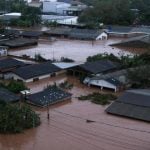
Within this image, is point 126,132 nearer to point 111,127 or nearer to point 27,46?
A: point 111,127

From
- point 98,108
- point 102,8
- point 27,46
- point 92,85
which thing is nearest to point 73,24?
point 102,8

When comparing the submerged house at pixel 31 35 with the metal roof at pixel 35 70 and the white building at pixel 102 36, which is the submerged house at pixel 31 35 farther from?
the metal roof at pixel 35 70

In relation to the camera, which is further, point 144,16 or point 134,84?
point 144,16

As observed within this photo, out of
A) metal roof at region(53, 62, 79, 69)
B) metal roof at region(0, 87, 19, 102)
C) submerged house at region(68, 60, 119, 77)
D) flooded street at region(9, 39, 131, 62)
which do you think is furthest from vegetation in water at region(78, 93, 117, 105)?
flooded street at region(9, 39, 131, 62)

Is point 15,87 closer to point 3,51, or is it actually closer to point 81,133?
point 81,133

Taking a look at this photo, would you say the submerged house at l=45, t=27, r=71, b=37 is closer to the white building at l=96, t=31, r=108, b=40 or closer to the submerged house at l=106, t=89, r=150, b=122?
the white building at l=96, t=31, r=108, b=40

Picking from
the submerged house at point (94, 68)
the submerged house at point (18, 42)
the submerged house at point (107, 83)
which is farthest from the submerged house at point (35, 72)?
the submerged house at point (18, 42)
